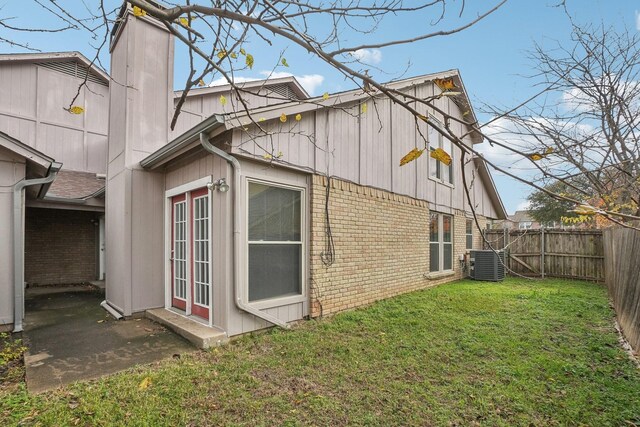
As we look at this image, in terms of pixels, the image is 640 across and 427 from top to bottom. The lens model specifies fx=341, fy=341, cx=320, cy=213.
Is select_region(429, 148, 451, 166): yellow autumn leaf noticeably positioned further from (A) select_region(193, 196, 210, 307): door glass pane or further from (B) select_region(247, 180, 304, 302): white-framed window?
(A) select_region(193, 196, 210, 307): door glass pane

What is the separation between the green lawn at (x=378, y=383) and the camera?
2.89 meters

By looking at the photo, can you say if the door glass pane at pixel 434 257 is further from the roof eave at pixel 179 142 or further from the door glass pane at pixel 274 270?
the roof eave at pixel 179 142

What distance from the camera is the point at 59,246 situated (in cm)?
1078

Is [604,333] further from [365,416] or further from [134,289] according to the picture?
[134,289]

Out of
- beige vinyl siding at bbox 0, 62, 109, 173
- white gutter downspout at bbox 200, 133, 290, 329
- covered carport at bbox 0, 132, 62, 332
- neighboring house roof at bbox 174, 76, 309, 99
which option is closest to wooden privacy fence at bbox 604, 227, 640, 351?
white gutter downspout at bbox 200, 133, 290, 329

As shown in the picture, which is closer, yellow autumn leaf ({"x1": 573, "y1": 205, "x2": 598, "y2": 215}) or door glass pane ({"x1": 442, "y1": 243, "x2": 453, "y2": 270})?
yellow autumn leaf ({"x1": 573, "y1": 205, "x2": 598, "y2": 215})

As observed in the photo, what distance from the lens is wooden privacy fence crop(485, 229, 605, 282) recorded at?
10914mm

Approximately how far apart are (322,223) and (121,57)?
5.26 metres

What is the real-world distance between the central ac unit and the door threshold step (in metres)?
9.06

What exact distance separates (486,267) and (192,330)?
30.9ft

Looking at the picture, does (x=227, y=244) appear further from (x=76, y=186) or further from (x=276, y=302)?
(x=76, y=186)

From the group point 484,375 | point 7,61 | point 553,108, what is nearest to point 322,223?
point 484,375

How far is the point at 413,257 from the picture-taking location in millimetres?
8648

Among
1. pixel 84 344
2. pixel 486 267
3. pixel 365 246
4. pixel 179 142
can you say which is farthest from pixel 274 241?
pixel 486 267
